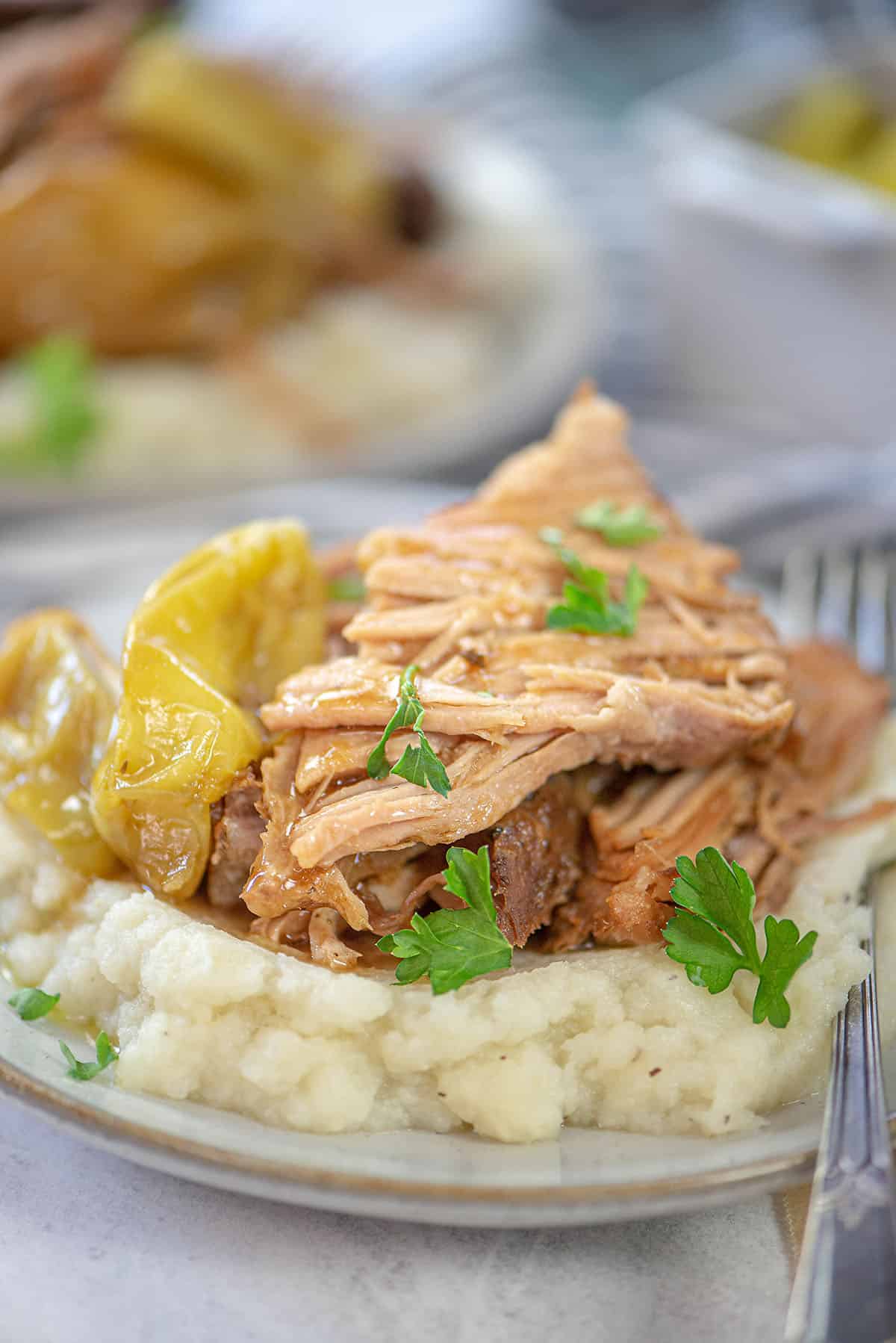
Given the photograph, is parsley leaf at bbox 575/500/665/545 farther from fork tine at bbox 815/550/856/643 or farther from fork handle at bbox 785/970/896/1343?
fork handle at bbox 785/970/896/1343

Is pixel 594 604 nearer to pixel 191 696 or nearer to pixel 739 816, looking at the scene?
pixel 739 816

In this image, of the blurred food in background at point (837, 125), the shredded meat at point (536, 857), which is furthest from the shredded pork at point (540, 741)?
the blurred food in background at point (837, 125)

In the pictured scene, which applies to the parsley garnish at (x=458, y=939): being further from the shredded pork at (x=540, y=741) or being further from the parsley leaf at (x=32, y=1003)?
the parsley leaf at (x=32, y=1003)

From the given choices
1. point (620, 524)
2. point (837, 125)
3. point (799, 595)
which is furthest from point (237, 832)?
point (837, 125)

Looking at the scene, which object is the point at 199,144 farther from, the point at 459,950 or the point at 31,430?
the point at 459,950

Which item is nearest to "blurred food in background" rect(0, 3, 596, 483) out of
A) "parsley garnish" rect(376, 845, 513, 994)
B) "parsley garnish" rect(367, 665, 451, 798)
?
"parsley garnish" rect(367, 665, 451, 798)
